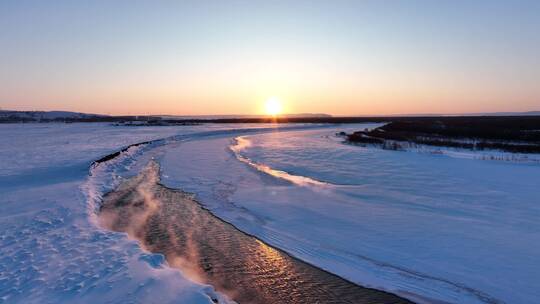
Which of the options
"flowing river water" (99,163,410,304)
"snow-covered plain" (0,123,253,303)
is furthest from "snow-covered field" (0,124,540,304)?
"flowing river water" (99,163,410,304)

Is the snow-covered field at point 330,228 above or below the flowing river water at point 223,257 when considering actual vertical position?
above

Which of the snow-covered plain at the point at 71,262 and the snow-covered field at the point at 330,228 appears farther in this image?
the snow-covered field at the point at 330,228

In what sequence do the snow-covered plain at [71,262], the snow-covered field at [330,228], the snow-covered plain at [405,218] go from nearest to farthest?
the snow-covered plain at [71,262], the snow-covered field at [330,228], the snow-covered plain at [405,218]

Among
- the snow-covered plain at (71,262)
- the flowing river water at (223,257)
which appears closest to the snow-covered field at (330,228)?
the snow-covered plain at (71,262)

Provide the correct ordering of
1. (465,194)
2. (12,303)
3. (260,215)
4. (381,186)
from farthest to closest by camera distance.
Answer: (381,186) < (465,194) < (260,215) < (12,303)

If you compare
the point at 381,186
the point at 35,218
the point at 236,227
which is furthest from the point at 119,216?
the point at 381,186

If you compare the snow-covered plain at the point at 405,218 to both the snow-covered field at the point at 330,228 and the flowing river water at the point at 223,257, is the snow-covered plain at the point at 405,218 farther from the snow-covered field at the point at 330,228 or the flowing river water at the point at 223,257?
the flowing river water at the point at 223,257

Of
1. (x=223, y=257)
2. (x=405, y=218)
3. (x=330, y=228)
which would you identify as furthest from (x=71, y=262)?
(x=405, y=218)

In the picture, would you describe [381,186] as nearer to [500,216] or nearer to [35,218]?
[500,216]
